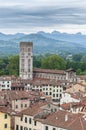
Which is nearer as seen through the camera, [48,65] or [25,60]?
[25,60]

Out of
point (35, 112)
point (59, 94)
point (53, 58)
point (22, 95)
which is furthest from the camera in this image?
point (53, 58)

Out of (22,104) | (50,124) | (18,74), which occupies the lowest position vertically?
(18,74)

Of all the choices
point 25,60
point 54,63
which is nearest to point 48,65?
point 54,63

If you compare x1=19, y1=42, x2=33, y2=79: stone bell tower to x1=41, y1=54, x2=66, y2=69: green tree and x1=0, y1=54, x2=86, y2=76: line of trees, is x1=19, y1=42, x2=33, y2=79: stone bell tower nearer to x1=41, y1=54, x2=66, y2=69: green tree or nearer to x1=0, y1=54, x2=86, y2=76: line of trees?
x1=0, y1=54, x2=86, y2=76: line of trees

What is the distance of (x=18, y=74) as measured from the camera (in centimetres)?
15088

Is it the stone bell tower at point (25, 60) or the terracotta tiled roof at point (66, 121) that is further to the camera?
the stone bell tower at point (25, 60)

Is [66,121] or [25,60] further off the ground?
[66,121]

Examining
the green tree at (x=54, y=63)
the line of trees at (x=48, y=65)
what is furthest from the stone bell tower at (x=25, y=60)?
the green tree at (x=54, y=63)

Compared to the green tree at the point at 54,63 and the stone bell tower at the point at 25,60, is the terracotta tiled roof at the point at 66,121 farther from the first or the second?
the green tree at the point at 54,63

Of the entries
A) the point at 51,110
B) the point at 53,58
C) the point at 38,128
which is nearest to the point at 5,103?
the point at 51,110

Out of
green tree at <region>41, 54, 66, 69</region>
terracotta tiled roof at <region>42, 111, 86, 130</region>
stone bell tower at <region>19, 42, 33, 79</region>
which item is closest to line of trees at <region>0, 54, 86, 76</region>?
green tree at <region>41, 54, 66, 69</region>

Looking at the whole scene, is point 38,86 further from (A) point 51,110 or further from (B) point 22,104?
(A) point 51,110

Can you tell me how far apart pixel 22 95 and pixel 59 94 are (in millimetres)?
→ 33065

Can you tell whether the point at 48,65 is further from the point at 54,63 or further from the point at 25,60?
the point at 25,60
